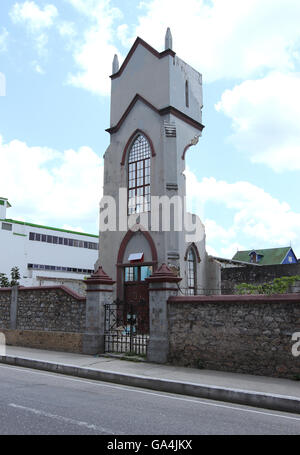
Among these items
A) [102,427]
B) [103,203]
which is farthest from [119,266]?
[102,427]

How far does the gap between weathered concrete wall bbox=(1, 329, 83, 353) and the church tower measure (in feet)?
15.2

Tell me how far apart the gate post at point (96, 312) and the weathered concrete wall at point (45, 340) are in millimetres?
520

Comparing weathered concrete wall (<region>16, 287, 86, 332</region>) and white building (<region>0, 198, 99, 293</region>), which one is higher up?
white building (<region>0, 198, 99, 293</region>)

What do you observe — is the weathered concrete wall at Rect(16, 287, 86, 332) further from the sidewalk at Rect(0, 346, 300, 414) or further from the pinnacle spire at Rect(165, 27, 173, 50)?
the pinnacle spire at Rect(165, 27, 173, 50)

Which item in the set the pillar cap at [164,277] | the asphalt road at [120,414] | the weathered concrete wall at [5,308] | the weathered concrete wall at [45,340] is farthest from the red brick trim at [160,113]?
the asphalt road at [120,414]

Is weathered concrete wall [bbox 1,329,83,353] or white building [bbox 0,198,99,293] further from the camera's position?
white building [bbox 0,198,99,293]

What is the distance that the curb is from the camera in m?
7.74

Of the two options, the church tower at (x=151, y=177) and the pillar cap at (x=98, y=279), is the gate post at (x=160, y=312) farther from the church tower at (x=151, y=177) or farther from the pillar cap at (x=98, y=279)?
the church tower at (x=151, y=177)

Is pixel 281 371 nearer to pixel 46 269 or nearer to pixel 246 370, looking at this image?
pixel 246 370

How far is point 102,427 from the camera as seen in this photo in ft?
19.1

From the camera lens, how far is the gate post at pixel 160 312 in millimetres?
11727

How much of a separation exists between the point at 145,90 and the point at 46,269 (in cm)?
3190

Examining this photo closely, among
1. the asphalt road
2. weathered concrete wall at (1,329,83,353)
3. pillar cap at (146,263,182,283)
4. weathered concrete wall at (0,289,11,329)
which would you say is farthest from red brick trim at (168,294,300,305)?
weathered concrete wall at (0,289,11,329)

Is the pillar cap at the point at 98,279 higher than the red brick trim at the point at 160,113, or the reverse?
the red brick trim at the point at 160,113
